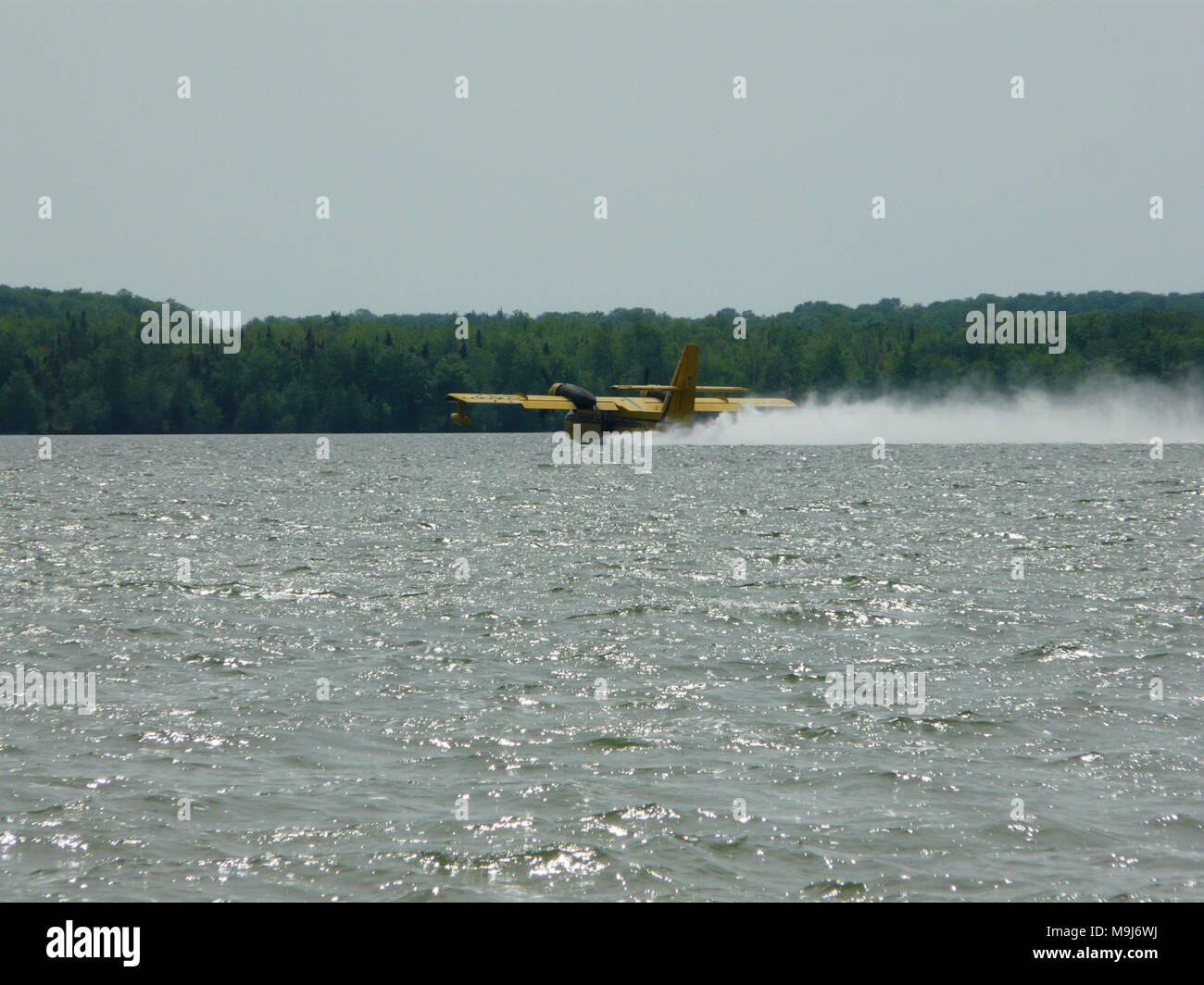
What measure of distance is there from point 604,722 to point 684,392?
66320mm

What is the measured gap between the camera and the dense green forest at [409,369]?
157000 mm

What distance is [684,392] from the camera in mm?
78562

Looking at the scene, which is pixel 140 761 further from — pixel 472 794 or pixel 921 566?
pixel 921 566

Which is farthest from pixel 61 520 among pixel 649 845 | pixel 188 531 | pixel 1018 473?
pixel 1018 473

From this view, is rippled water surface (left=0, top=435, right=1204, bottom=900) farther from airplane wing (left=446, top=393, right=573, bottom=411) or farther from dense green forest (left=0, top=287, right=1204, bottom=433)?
dense green forest (left=0, top=287, right=1204, bottom=433)

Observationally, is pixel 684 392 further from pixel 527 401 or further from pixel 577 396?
pixel 527 401

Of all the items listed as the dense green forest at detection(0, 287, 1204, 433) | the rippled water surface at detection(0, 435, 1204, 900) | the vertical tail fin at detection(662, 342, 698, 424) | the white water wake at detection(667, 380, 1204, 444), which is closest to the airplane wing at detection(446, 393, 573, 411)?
the vertical tail fin at detection(662, 342, 698, 424)

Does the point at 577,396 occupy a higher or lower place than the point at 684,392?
lower

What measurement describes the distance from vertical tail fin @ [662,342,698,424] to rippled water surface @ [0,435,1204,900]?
44115mm

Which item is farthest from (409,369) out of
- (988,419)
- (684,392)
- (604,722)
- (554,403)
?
(604,722)

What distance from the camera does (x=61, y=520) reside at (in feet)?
137

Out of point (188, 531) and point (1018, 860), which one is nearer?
point (1018, 860)

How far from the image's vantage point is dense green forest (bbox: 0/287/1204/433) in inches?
6181
